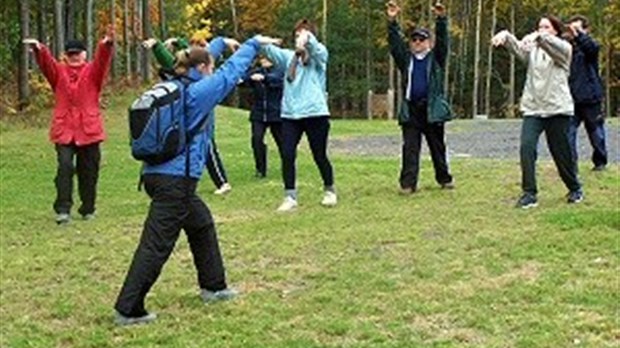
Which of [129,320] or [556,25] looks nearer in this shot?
[129,320]

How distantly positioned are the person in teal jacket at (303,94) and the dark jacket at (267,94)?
2.63 m

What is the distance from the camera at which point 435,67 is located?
12.1 metres

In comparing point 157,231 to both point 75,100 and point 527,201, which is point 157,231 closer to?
point 75,100

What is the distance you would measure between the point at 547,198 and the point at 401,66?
7.80ft

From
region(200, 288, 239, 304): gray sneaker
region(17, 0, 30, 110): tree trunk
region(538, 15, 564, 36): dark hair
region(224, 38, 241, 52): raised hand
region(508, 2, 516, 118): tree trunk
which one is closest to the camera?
region(200, 288, 239, 304): gray sneaker

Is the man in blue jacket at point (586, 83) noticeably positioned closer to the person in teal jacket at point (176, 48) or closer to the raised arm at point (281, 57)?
the raised arm at point (281, 57)

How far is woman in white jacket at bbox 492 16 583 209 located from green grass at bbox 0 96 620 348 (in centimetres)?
54

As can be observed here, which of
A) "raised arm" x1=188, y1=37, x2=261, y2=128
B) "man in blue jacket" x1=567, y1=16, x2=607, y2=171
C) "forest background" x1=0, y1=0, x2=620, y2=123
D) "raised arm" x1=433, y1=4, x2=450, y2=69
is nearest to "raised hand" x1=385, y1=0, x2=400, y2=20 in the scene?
"raised arm" x1=433, y1=4, x2=450, y2=69

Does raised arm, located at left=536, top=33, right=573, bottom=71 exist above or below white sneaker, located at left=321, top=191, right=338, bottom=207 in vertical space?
above

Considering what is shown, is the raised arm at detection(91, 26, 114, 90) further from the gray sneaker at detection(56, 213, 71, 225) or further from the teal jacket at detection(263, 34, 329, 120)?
the teal jacket at detection(263, 34, 329, 120)

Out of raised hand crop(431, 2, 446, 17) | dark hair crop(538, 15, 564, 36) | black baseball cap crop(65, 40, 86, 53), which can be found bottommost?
black baseball cap crop(65, 40, 86, 53)

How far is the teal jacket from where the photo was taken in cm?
1112

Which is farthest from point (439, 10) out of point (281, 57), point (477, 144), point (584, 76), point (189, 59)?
point (477, 144)

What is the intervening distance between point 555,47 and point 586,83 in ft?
9.88
